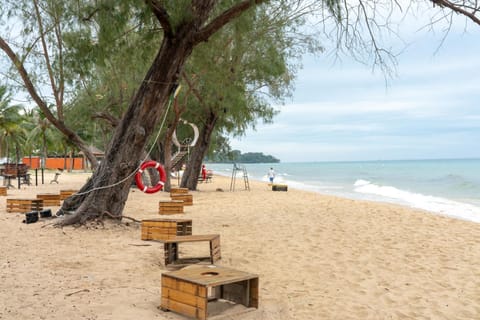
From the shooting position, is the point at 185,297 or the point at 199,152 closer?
the point at 185,297

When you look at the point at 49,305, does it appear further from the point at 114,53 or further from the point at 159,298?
the point at 114,53

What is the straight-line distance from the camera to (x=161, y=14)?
Result: 639 centimetres

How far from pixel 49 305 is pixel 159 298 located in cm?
82

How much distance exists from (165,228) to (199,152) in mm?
11617

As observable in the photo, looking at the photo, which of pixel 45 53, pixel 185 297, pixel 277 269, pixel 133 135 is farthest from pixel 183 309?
pixel 45 53

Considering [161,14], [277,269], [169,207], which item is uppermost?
[161,14]

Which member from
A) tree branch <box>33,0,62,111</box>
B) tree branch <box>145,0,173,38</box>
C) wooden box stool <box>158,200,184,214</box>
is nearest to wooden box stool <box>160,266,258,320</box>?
tree branch <box>145,0,173,38</box>

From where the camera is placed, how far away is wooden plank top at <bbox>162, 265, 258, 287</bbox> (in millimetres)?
3151

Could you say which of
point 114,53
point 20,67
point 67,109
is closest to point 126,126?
point 114,53

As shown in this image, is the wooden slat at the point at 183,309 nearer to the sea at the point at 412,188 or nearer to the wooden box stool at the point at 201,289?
the wooden box stool at the point at 201,289

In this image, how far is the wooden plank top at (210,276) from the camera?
10.3 feet

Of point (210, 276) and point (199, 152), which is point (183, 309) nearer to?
point (210, 276)

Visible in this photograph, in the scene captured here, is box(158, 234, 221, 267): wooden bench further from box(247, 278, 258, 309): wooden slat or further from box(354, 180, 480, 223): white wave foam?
box(354, 180, 480, 223): white wave foam

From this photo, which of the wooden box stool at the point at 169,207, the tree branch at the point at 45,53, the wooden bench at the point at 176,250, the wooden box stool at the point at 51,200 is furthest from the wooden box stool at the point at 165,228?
the wooden box stool at the point at 51,200
